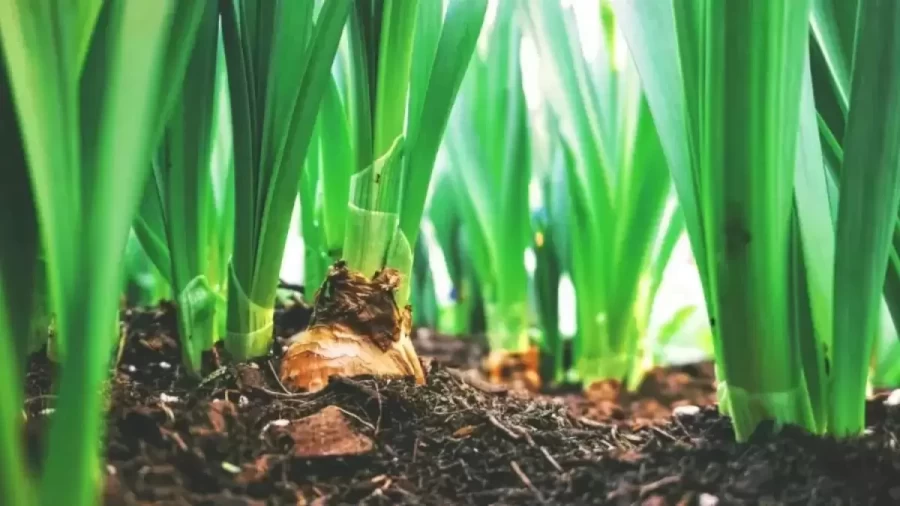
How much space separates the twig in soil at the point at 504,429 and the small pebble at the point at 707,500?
0.18m

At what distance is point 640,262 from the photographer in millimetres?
1231

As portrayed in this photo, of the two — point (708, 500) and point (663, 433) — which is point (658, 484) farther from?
point (663, 433)

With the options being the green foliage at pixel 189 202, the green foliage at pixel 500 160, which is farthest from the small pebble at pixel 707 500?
the green foliage at pixel 500 160

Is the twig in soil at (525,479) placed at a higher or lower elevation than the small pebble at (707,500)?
lower

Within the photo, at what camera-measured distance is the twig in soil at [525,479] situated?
0.51 m

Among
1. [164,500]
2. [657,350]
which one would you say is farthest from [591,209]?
[164,500]

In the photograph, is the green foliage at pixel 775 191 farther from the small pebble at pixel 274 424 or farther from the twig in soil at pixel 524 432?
the small pebble at pixel 274 424

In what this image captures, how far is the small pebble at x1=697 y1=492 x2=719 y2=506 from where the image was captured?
455 millimetres

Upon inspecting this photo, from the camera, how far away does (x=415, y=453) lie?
1.88ft

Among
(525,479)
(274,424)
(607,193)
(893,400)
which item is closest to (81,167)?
(274,424)

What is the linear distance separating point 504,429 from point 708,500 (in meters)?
0.19

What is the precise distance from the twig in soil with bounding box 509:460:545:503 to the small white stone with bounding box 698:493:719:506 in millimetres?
96

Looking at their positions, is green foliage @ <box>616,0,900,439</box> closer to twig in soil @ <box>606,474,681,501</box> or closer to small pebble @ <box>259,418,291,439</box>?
twig in soil @ <box>606,474,681,501</box>

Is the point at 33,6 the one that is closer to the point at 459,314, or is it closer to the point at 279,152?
the point at 279,152
